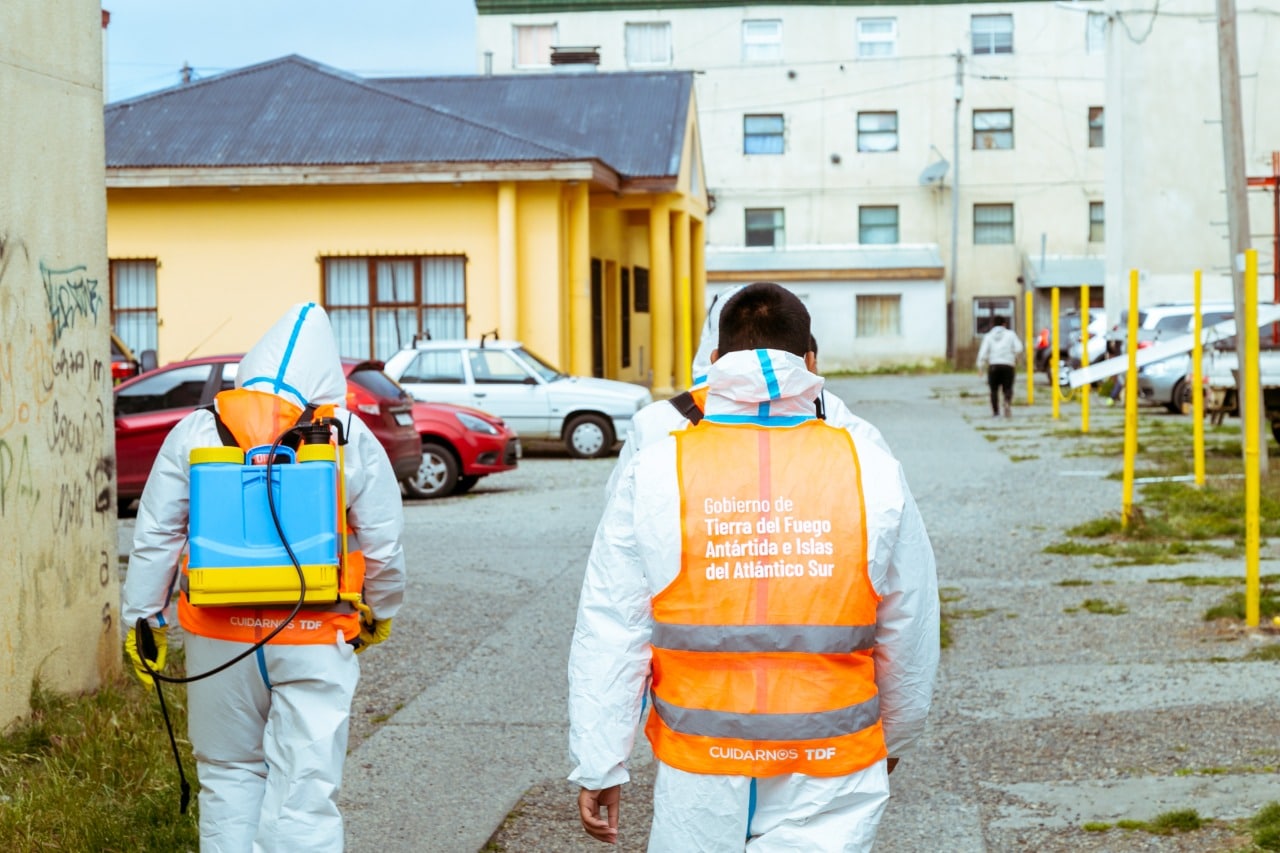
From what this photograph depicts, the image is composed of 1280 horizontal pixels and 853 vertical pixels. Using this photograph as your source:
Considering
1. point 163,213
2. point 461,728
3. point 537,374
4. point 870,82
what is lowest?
point 461,728

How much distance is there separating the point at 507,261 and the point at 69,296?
702 inches

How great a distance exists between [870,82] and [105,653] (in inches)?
1819

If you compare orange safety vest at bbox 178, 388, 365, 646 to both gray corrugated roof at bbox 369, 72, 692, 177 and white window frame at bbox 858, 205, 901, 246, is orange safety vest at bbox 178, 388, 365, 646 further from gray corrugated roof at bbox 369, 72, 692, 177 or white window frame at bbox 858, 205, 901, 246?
white window frame at bbox 858, 205, 901, 246

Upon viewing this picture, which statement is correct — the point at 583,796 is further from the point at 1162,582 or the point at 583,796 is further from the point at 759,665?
the point at 1162,582

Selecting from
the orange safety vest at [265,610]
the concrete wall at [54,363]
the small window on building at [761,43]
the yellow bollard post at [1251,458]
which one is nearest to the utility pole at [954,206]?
the small window on building at [761,43]

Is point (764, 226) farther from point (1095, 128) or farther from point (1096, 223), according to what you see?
point (1095, 128)

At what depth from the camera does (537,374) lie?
68.5 ft

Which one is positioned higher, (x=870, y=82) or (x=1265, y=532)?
(x=870, y=82)

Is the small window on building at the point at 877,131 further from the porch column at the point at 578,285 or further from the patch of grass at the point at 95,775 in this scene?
the patch of grass at the point at 95,775

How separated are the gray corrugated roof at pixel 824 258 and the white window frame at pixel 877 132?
9.58 feet

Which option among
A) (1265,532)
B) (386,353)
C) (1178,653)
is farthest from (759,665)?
(386,353)

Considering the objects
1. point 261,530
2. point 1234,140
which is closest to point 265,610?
point 261,530

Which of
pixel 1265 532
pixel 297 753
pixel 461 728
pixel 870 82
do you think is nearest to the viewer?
pixel 297 753

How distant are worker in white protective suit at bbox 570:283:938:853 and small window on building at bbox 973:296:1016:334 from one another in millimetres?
49221
